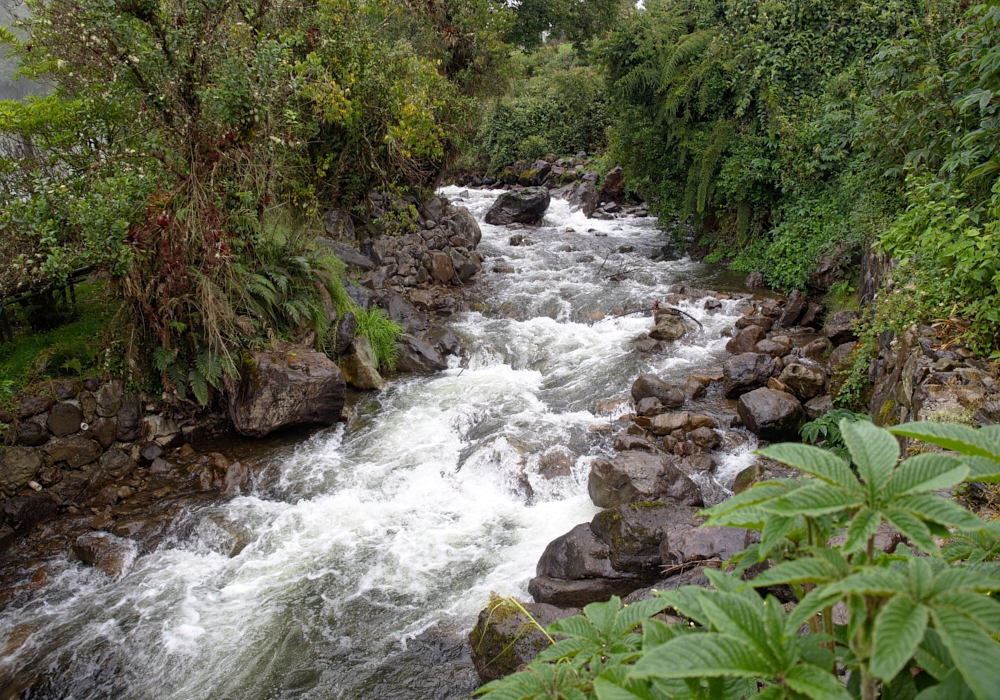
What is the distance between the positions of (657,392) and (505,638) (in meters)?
4.46

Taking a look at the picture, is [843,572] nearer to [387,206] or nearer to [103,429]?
[103,429]

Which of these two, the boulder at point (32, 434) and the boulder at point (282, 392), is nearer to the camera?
the boulder at point (32, 434)

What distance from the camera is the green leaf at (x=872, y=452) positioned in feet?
4.52

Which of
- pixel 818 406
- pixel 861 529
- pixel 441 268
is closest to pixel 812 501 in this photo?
pixel 861 529

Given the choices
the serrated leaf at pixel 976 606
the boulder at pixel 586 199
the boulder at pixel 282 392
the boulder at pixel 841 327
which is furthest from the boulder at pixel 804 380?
the boulder at pixel 586 199

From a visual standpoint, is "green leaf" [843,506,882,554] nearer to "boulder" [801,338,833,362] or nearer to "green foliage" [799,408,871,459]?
"green foliage" [799,408,871,459]

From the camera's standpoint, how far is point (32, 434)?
659cm

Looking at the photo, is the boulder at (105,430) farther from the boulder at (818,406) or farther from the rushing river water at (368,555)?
the boulder at (818,406)

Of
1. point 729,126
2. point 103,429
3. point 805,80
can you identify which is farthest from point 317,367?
point 805,80

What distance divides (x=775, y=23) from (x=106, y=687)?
14.0 metres

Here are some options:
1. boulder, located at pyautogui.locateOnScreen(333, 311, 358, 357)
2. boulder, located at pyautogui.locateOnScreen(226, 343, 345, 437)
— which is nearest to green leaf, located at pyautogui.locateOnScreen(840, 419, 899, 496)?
boulder, located at pyautogui.locateOnScreen(226, 343, 345, 437)

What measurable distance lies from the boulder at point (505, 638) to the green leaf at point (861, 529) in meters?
3.36

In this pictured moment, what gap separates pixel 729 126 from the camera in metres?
12.4

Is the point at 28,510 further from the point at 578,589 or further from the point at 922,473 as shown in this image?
the point at 922,473
